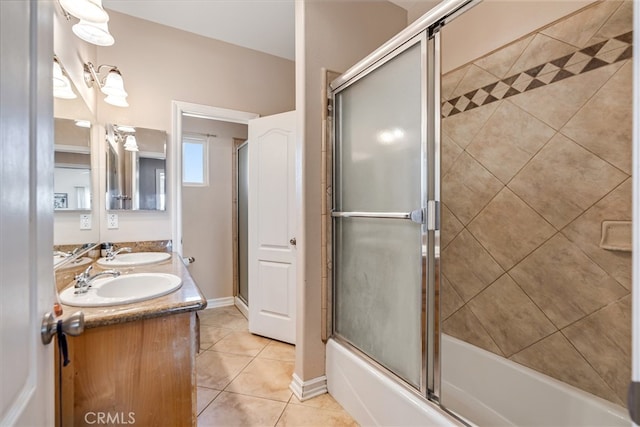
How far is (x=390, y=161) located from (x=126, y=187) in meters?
2.09

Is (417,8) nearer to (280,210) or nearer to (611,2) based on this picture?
(611,2)

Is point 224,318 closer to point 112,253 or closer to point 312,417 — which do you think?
point 112,253

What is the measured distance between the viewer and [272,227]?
8.52 feet

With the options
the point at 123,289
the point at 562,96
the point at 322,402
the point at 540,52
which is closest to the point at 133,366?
the point at 123,289

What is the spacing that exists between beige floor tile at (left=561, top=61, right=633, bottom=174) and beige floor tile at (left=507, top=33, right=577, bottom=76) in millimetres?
269

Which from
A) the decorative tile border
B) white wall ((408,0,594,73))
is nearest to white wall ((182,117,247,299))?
white wall ((408,0,594,73))

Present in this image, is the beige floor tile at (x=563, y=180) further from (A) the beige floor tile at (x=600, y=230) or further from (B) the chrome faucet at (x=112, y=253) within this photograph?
(B) the chrome faucet at (x=112, y=253)

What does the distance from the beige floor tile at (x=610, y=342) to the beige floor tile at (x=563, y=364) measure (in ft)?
0.11

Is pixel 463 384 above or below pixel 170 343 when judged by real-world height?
below

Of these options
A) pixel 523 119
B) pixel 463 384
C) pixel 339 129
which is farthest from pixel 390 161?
pixel 463 384

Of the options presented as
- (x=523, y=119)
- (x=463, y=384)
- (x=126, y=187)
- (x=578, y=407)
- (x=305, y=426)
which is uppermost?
(x=523, y=119)

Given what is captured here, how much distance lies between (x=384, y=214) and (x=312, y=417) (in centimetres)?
121

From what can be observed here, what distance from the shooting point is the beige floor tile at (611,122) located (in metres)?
1.23

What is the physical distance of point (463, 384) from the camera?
179 centimetres
